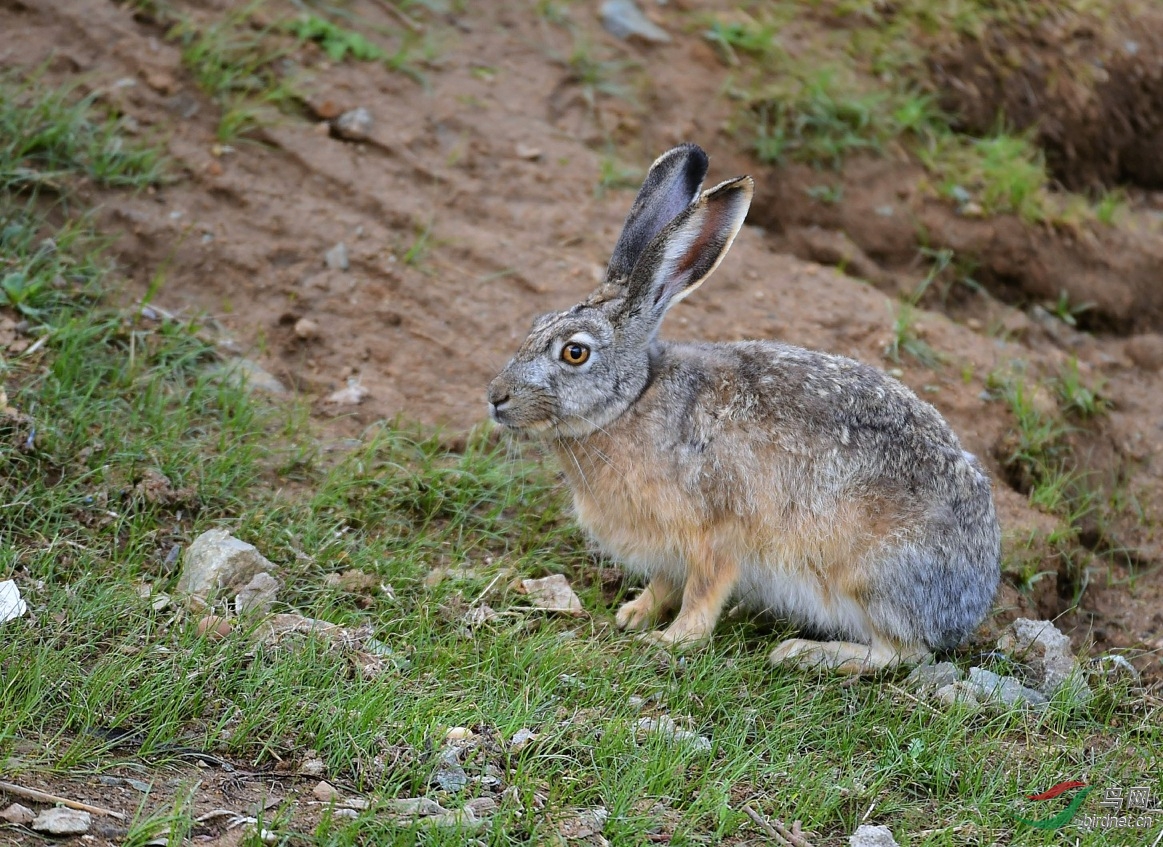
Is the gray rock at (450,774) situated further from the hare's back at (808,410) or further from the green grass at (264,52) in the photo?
the green grass at (264,52)

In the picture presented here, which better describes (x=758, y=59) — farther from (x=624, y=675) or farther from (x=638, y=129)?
(x=624, y=675)

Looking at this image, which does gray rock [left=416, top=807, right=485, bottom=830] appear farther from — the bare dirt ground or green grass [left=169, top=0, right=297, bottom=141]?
green grass [left=169, top=0, right=297, bottom=141]

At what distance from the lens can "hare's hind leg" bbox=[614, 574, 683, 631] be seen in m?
5.11

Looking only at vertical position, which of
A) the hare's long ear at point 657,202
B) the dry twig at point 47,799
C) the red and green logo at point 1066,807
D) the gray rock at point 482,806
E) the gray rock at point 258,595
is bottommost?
the gray rock at point 258,595

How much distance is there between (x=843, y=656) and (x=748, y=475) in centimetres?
77

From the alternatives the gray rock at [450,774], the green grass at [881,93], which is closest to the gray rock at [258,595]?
the gray rock at [450,774]

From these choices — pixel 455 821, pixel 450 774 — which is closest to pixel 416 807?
pixel 455 821

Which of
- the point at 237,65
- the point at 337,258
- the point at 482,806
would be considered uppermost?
the point at 237,65

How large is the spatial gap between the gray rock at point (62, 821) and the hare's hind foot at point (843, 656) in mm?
2511

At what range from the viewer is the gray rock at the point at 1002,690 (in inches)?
183

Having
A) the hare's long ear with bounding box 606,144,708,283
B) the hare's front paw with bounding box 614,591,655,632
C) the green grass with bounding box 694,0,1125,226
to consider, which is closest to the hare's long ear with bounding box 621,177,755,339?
the hare's long ear with bounding box 606,144,708,283

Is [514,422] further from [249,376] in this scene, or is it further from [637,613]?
[249,376]

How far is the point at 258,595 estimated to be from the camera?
14.9 ft

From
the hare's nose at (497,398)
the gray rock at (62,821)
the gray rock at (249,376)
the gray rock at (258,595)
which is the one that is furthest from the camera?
the gray rock at (249,376)
